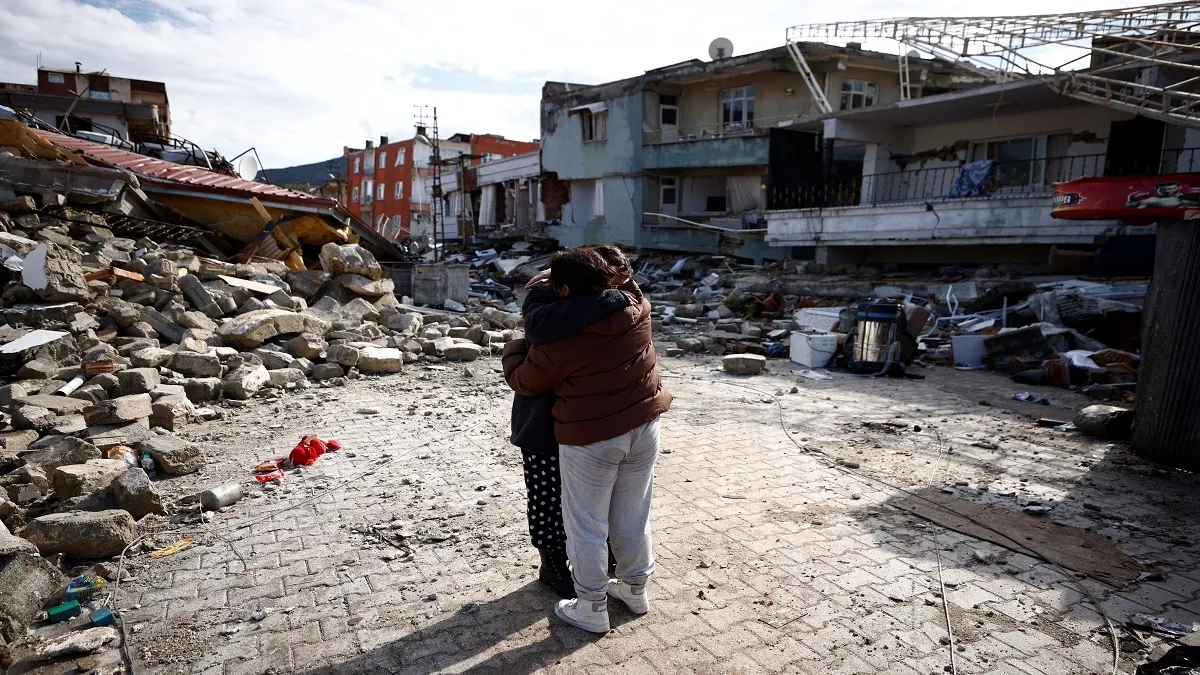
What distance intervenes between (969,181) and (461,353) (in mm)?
11801

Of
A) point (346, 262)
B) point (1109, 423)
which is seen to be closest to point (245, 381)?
point (346, 262)

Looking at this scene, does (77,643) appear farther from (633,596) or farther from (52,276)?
(52,276)

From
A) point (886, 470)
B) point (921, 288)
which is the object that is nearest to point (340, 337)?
point (886, 470)

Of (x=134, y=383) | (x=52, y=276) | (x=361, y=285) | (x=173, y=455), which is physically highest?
(x=52, y=276)

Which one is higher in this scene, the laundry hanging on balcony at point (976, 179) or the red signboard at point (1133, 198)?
the laundry hanging on balcony at point (976, 179)

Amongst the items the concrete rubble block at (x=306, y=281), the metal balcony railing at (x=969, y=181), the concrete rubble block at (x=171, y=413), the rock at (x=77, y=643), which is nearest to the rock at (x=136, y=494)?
the rock at (x=77, y=643)

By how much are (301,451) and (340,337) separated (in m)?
4.39

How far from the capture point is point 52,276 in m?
7.87

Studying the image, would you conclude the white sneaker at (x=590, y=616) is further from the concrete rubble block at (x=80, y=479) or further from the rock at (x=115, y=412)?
the rock at (x=115, y=412)

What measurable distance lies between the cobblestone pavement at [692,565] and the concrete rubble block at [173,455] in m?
0.14

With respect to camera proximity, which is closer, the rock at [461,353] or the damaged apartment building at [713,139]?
the rock at [461,353]

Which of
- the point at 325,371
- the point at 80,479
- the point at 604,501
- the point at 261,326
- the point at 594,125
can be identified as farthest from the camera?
the point at 594,125

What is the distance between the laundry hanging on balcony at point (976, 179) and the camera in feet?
48.9

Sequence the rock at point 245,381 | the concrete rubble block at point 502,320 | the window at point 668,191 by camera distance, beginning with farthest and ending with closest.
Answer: the window at point 668,191 → the concrete rubble block at point 502,320 → the rock at point 245,381
